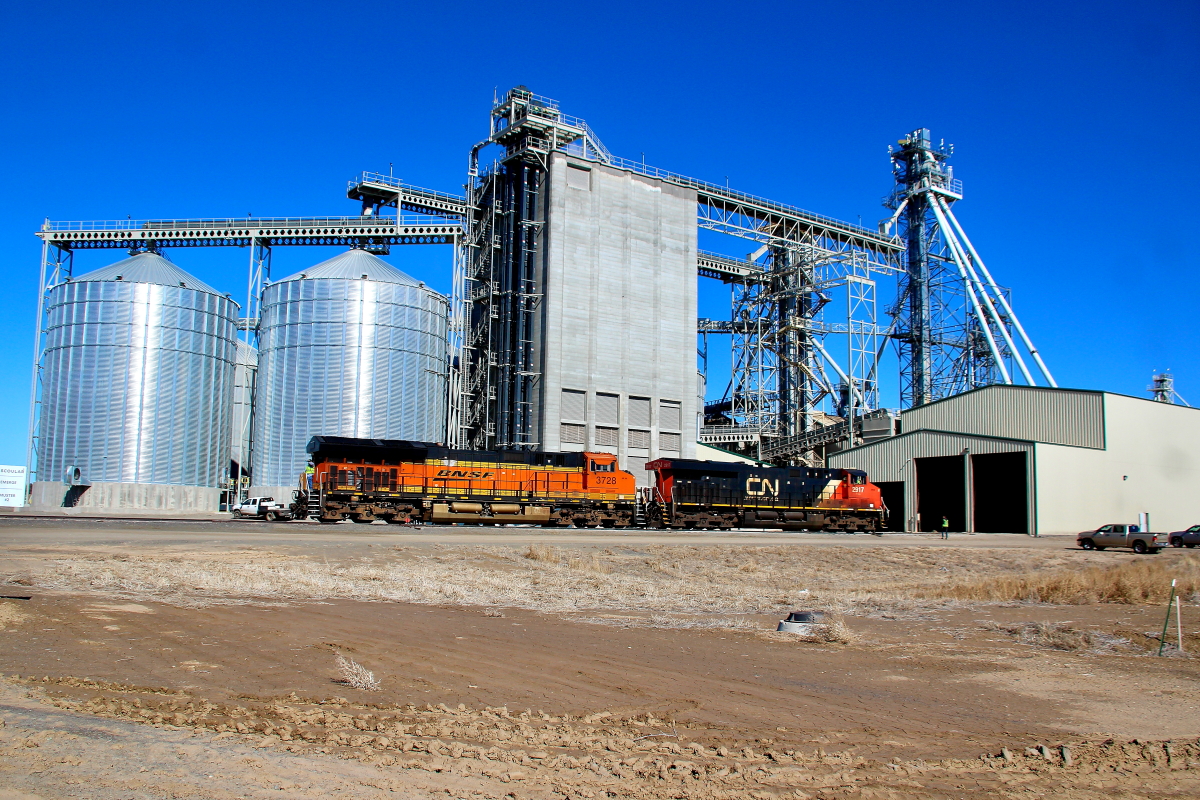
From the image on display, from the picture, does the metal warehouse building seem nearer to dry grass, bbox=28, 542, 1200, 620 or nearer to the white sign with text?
dry grass, bbox=28, 542, 1200, 620

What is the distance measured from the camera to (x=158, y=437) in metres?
51.1

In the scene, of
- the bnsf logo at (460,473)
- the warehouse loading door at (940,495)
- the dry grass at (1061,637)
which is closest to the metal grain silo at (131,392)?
the bnsf logo at (460,473)

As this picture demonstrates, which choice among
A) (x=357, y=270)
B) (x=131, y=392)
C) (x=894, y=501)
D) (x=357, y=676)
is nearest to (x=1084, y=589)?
(x=357, y=676)

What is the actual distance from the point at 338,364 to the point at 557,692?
1834 inches

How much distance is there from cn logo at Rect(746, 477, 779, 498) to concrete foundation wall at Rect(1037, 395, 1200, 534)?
13979 mm

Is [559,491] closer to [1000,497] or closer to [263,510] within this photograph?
[263,510]

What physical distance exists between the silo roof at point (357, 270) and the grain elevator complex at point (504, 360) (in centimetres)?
22

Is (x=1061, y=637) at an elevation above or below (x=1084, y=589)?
above

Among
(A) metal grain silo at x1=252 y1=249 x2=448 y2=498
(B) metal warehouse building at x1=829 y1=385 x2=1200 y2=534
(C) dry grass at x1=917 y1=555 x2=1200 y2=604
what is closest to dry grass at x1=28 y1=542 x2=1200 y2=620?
(C) dry grass at x1=917 y1=555 x2=1200 y2=604

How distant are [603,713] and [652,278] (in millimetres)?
50724

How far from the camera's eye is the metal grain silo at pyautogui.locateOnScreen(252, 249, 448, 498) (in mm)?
51500

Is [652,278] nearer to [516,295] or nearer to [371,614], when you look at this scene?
[516,295]

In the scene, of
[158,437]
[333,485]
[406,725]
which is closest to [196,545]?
[333,485]

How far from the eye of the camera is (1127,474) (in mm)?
47031
